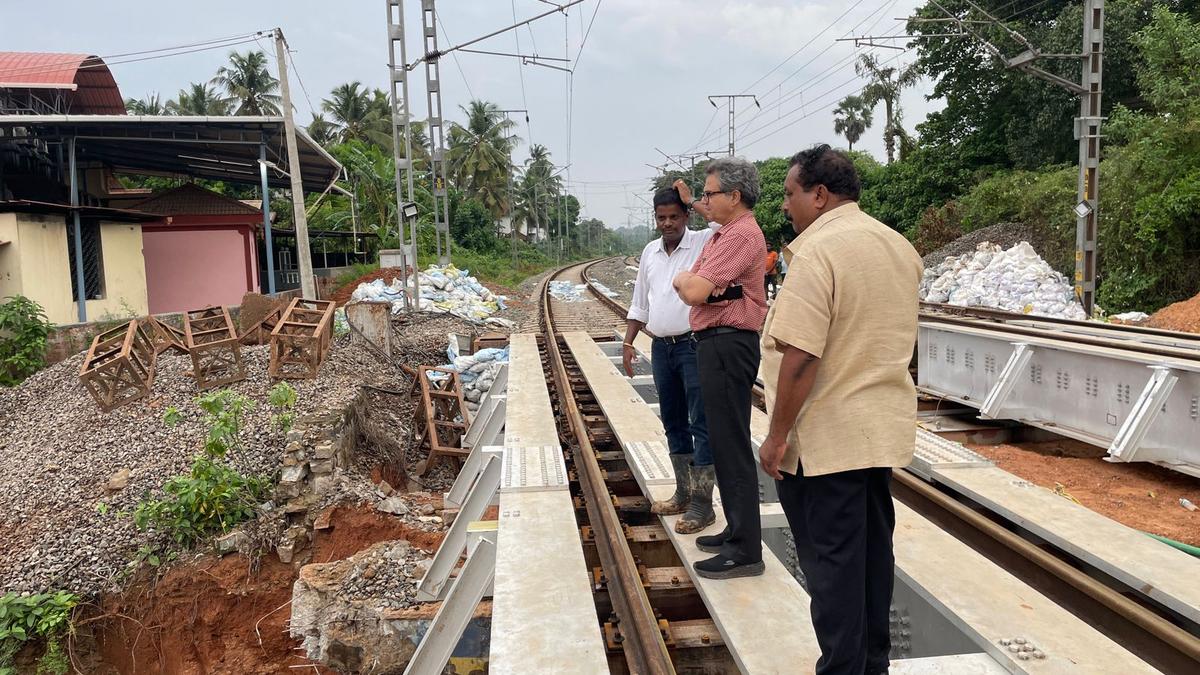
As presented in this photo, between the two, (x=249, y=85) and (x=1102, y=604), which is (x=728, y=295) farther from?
(x=249, y=85)

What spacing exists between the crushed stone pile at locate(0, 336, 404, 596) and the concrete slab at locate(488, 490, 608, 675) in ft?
13.7

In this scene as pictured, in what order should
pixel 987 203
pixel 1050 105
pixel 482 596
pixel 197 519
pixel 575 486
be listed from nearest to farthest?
1. pixel 482 596
2. pixel 575 486
3. pixel 197 519
4. pixel 987 203
5. pixel 1050 105

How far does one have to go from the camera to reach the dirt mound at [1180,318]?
1172cm

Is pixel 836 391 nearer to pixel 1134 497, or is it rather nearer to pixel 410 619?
pixel 410 619

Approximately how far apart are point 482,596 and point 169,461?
500cm

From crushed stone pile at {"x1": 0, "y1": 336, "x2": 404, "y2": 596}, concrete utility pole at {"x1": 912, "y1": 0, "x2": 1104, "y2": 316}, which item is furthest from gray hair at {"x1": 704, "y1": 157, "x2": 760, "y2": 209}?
concrete utility pole at {"x1": 912, "y1": 0, "x2": 1104, "y2": 316}

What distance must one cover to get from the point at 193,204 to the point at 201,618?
62.4ft

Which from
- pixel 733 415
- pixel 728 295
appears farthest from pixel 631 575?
pixel 728 295

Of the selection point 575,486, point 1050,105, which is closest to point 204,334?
point 575,486

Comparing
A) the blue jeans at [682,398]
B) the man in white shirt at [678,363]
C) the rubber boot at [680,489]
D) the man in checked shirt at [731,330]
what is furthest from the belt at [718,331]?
the rubber boot at [680,489]

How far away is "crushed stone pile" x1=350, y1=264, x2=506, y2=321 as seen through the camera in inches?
683

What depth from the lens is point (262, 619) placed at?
621 cm

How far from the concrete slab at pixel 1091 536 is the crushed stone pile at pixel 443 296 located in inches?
510

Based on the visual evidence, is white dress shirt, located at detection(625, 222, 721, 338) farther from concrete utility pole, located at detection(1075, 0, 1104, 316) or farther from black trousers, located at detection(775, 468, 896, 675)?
concrete utility pole, located at detection(1075, 0, 1104, 316)
